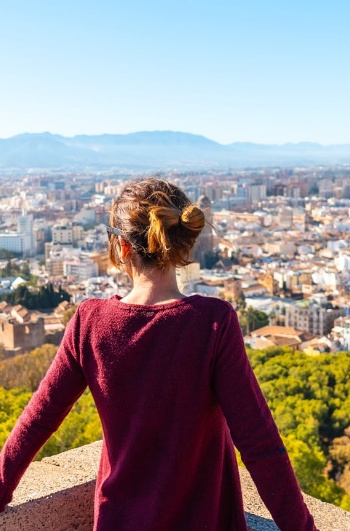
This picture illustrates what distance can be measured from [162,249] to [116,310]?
94mm

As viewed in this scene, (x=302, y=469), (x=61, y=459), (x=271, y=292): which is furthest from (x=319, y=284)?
(x=61, y=459)

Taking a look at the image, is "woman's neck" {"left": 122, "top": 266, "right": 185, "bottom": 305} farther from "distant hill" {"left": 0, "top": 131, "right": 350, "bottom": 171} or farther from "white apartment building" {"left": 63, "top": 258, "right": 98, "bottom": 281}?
"distant hill" {"left": 0, "top": 131, "right": 350, "bottom": 171}

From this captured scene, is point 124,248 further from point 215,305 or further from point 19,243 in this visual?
point 19,243

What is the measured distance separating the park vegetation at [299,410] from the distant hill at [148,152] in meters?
92.0

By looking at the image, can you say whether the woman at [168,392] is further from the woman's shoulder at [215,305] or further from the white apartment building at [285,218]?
the white apartment building at [285,218]

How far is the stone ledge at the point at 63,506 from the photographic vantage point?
109 cm

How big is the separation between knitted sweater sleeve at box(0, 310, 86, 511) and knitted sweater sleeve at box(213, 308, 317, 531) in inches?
7.8

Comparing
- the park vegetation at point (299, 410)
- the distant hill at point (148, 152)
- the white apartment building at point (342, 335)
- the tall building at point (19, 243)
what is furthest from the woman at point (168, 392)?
the distant hill at point (148, 152)

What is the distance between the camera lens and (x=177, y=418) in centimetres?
92

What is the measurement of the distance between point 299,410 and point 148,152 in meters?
138

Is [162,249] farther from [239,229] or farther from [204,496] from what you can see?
[239,229]

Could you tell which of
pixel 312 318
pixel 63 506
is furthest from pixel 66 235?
pixel 63 506

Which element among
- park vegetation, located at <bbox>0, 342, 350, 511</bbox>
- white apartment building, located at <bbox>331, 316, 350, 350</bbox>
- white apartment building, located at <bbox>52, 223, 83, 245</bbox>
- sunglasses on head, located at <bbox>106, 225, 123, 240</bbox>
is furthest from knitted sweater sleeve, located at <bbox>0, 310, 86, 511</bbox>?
white apartment building, located at <bbox>52, 223, 83, 245</bbox>

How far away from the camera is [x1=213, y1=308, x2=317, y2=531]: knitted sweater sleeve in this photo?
0.89m
